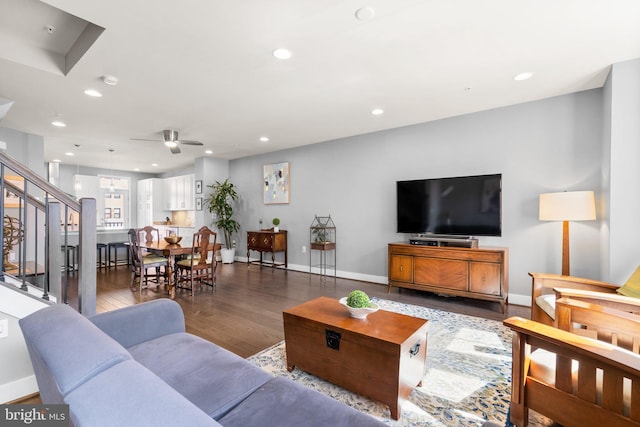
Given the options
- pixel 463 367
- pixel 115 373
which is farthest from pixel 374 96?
pixel 115 373

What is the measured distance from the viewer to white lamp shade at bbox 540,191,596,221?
9.59 feet

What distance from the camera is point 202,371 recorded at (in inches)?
55.3

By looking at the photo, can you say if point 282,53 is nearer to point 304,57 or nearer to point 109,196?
point 304,57

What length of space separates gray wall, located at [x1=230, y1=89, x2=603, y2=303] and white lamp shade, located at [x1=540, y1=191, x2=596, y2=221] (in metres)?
0.63

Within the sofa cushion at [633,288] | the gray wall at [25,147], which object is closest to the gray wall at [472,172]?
the sofa cushion at [633,288]

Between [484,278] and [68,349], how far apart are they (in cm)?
394

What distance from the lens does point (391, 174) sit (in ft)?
16.2

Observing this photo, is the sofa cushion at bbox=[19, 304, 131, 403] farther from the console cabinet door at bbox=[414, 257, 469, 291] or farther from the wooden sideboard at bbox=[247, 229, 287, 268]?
the wooden sideboard at bbox=[247, 229, 287, 268]

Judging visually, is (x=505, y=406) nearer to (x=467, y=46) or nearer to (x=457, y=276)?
(x=457, y=276)

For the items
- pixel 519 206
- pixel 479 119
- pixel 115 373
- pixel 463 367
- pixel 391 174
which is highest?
pixel 479 119

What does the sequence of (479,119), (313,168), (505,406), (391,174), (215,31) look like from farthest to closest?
1. (313,168)
2. (391,174)
3. (479,119)
4. (215,31)
5. (505,406)

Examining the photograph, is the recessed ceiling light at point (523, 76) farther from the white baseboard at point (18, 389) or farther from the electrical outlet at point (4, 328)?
the white baseboard at point (18, 389)

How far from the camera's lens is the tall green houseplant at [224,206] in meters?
7.10

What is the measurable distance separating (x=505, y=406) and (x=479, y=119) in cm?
360
